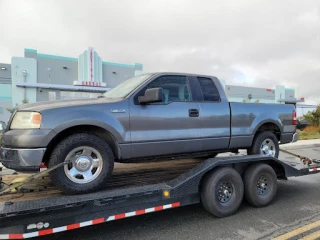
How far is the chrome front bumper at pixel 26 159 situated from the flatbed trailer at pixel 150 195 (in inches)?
14.9

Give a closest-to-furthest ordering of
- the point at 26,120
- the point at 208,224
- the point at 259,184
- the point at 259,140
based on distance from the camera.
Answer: the point at 26,120
the point at 208,224
the point at 259,184
the point at 259,140

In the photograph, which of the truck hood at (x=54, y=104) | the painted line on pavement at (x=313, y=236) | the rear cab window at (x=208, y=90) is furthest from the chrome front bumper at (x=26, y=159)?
the painted line on pavement at (x=313, y=236)

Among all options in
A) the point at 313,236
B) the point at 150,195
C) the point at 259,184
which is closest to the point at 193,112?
the point at 150,195

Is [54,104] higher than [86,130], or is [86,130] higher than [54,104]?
[54,104]

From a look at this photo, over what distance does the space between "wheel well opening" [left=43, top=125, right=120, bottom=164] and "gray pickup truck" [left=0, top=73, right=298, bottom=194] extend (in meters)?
0.01

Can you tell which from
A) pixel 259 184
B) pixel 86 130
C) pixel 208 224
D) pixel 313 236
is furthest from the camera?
pixel 259 184

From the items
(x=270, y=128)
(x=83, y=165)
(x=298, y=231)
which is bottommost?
(x=298, y=231)

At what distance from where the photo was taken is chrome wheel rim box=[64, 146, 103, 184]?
3.80 metres

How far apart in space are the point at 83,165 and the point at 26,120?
0.92 meters

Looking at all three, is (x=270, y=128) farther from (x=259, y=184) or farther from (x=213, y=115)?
(x=213, y=115)

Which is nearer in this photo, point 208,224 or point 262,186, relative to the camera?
point 208,224

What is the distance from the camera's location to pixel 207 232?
4.16 metres

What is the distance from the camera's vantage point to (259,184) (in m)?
5.23

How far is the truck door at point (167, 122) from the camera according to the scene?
4.36m
